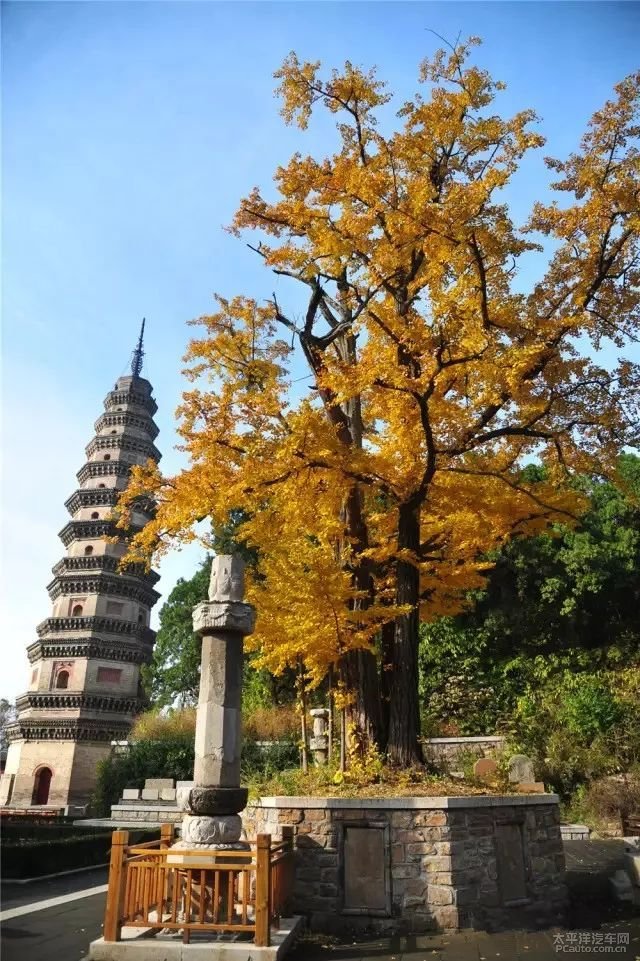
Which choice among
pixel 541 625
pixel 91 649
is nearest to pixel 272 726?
pixel 541 625

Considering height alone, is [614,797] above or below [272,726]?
below

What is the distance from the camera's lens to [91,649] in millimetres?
33406

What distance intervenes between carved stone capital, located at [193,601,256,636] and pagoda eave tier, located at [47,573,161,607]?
90.2 feet

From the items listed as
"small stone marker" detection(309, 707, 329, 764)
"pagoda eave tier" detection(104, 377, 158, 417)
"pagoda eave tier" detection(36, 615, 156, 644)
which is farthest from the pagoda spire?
"small stone marker" detection(309, 707, 329, 764)

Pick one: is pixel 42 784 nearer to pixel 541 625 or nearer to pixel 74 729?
pixel 74 729

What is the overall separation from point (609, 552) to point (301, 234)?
1670cm

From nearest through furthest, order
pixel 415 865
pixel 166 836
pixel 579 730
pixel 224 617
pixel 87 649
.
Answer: pixel 415 865 < pixel 224 617 < pixel 166 836 < pixel 579 730 < pixel 87 649

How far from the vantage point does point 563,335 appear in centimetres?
1116

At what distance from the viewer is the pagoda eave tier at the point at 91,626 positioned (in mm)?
33938

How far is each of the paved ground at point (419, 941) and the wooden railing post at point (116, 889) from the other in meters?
0.46

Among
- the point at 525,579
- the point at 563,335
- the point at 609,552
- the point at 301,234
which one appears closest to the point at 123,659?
the point at 525,579

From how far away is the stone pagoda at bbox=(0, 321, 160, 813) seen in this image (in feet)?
104

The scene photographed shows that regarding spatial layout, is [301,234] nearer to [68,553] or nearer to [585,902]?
[585,902]

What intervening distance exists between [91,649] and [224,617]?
27.3 metres
